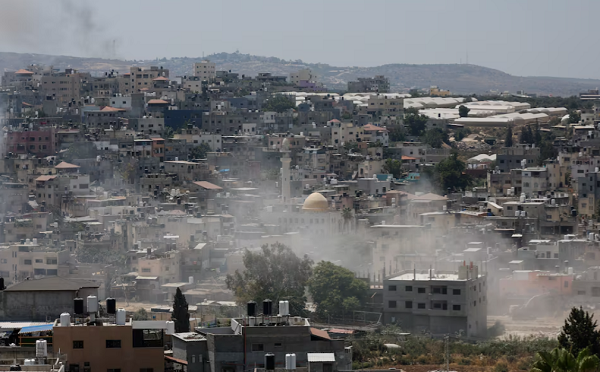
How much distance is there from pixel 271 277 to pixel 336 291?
6.19 feet

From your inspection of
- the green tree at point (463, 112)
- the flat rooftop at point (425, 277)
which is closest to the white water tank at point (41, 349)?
the flat rooftop at point (425, 277)

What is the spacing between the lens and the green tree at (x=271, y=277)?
41.1 m

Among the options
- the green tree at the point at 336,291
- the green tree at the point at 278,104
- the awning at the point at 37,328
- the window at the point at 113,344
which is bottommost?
the green tree at the point at 336,291

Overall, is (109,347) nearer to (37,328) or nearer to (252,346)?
(37,328)

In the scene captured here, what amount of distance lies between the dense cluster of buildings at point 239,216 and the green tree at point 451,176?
975 millimetres

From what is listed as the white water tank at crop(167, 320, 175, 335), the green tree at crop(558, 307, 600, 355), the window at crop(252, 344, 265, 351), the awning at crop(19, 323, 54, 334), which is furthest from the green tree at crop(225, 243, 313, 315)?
the awning at crop(19, 323, 54, 334)

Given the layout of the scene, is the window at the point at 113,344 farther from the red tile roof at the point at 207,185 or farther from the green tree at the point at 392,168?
the green tree at the point at 392,168

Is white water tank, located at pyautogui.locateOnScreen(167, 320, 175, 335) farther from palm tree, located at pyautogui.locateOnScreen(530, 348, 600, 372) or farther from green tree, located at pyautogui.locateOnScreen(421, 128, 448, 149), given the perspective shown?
green tree, located at pyautogui.locateOnScreen(421, 128, 448, 149)

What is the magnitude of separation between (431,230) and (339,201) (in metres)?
5.67

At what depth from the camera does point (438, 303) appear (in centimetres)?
3881

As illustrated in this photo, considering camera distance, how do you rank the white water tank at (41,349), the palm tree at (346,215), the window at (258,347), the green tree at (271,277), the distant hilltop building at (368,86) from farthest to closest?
1. the distant hilltop building at (368,86)
2. the palm tree at (346,215)
3. the green tree at (271,277)
4. the window at (258,347)
5. the white water tank at (41,349)

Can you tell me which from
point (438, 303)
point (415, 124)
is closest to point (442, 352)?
point (438, 303)

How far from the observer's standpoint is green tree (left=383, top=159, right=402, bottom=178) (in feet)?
224

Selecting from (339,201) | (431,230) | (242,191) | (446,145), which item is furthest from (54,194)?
(446,145)
